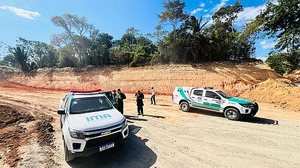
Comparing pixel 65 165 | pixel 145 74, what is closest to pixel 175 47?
pixel 145 74

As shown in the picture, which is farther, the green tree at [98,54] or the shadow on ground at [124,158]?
the green tree at [98,54]

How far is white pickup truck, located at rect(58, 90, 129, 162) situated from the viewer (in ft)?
18.3

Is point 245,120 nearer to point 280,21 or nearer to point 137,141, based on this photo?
point 137,141

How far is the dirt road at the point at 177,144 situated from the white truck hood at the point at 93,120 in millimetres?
1184

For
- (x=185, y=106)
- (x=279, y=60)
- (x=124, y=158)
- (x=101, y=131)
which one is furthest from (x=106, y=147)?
(x=279, y=60)

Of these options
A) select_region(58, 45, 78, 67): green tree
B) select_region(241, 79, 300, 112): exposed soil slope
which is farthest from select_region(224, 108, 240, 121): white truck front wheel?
select_region(58, 45, 78, 67): green tree

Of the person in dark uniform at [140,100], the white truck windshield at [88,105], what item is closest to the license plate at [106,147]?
the white truck windshield at [88,105]

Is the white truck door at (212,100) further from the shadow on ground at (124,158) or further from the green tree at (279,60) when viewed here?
the green tree at (279,60)

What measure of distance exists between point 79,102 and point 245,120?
925cm

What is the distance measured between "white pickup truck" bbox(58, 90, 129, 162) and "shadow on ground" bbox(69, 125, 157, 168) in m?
0.52

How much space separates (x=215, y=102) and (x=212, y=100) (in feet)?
0.73

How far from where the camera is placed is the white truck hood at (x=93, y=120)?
5789 mm

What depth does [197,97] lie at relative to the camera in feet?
42.4

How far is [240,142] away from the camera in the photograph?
765 cm
